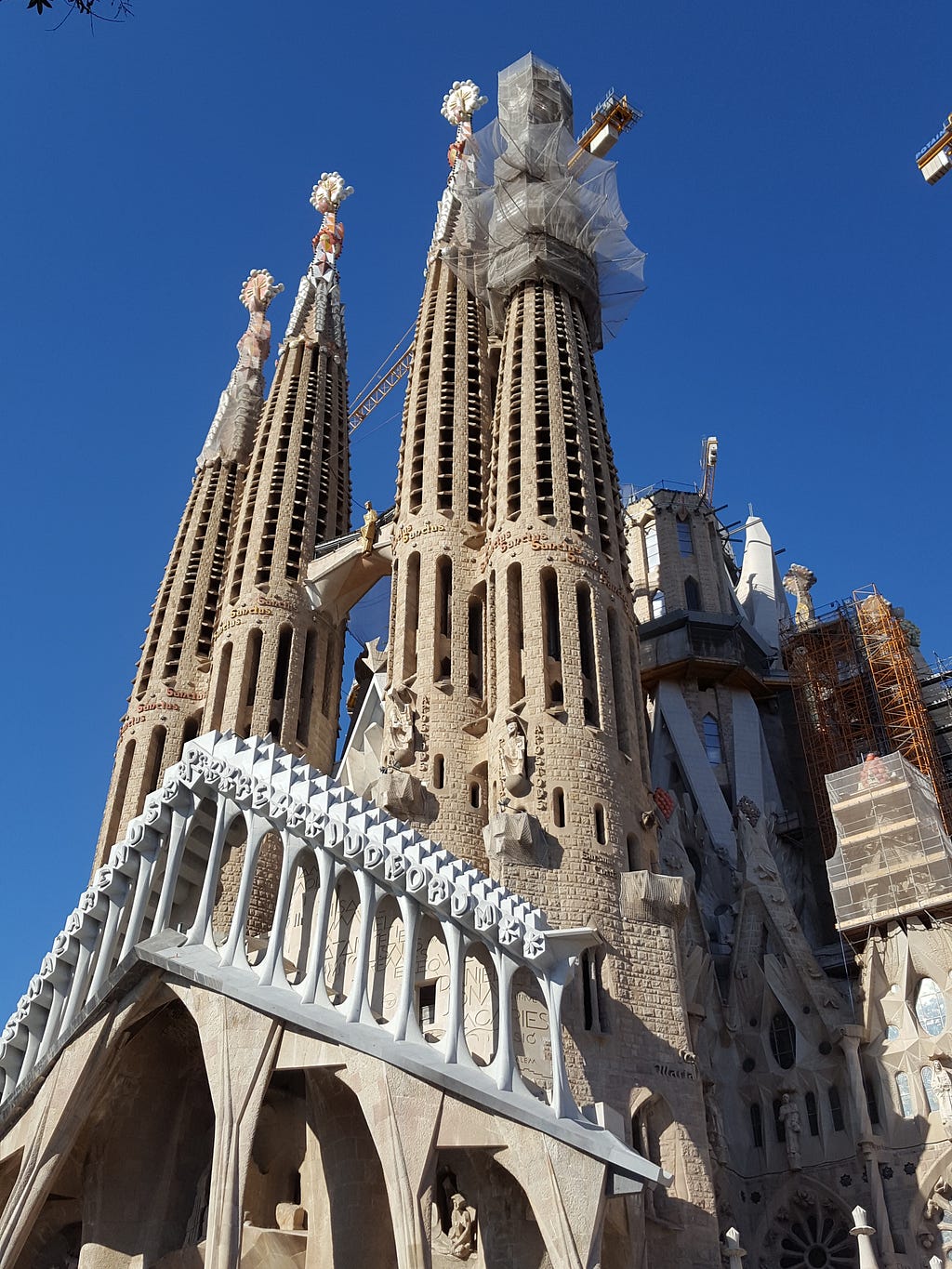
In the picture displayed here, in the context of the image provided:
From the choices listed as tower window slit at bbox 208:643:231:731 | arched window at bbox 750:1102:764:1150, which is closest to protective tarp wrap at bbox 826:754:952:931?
arched window at bbox 750:1102:764:1150

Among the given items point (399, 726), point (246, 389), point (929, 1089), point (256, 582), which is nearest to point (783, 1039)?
point (929, 1089)

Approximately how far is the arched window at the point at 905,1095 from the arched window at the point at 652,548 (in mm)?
22510

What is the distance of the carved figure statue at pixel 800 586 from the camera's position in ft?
163

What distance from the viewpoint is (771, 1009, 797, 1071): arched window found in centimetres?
2834

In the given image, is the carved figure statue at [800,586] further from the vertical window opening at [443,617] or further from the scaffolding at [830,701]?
the vertical window opening at [443,617]

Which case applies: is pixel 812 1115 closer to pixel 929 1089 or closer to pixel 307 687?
pixel 929 1089

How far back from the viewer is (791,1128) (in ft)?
87.6

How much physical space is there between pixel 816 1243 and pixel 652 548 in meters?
25.3

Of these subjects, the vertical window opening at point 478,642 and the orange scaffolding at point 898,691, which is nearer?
the vertical window opening at point 478,642

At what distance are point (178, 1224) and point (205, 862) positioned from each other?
6092 millimetres

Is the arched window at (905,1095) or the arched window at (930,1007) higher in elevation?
the arched window at (930,1007)

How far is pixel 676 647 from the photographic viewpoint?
40.5m

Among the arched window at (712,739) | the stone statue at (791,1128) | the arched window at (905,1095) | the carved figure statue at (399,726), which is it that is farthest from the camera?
the arched window at (712,739)

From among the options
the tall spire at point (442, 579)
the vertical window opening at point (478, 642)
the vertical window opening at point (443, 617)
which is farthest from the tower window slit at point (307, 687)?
the vertical window opening at point (478, 642)
